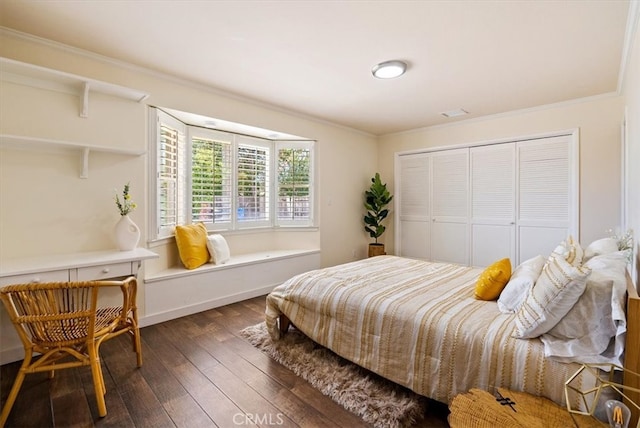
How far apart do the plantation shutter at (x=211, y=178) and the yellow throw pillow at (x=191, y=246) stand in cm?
31

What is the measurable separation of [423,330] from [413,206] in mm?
3706

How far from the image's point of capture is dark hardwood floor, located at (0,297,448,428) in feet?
5.27

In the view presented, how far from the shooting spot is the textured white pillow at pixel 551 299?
4.38ft

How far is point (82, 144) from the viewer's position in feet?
7.57

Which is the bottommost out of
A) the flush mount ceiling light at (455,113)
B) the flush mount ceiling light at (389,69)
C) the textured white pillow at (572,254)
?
the textured white pillow at (572,254)

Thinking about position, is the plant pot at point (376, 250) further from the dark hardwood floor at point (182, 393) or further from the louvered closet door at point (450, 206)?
the dark hardwood floor at point (182, 393)

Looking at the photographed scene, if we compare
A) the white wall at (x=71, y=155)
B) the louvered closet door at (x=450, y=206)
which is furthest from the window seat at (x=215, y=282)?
the louvered closet door at (x=450, y=206)

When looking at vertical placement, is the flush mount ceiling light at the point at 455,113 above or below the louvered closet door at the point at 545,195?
above

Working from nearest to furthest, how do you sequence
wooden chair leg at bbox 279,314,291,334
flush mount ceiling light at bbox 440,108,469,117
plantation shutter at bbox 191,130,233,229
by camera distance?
wooden chair leg at bbox 279,314,291,334 → plantation shutter at bbox 191,130,233,229 → flush mount ceiling light at bbox 440,108,469,117

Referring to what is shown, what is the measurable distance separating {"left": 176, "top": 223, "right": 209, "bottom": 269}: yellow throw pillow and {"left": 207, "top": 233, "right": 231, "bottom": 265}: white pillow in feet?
0.22

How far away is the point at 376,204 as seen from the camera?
5.18 m

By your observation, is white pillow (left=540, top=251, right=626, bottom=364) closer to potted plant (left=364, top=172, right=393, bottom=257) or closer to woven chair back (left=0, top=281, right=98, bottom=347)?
woven chair back (left=0, top=281, right=98, bottom=347)

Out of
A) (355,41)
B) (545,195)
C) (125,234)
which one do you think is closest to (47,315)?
(125,234)

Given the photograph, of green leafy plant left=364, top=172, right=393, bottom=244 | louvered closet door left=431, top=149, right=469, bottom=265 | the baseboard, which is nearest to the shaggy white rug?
the baseboard
